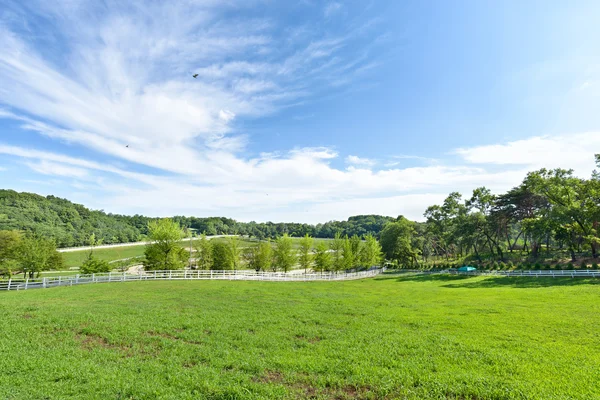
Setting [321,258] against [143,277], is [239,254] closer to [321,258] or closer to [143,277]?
[321,258]

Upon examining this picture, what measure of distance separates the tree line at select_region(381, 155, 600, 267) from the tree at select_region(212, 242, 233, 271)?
42579mm

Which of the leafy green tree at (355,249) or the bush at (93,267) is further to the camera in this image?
the leafy green tree at (355,249)

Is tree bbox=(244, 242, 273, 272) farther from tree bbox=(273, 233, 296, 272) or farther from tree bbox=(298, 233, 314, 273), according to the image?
tree bbox=(298, 233, 314, 273)

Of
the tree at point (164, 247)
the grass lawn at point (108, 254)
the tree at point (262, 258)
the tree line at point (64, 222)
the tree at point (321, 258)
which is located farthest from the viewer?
the tree line at point (64, 222)

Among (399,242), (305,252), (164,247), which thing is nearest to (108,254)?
(164,247)

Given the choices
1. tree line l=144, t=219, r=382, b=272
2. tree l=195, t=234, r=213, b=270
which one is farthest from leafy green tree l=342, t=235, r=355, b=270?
tree l=195, t=234, r=213, b=270

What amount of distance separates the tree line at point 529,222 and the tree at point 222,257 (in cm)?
4258

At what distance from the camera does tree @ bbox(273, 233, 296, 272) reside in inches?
2088

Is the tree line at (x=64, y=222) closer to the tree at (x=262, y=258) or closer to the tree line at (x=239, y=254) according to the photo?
the tree line at (x=239, y=254)

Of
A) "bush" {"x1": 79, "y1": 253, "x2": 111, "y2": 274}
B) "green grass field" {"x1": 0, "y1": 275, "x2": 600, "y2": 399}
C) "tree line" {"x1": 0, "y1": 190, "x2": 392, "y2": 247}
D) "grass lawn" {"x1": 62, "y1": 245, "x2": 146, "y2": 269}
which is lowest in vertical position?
"green grass field" {"x1": 0, "y1": 275, "x2": 600, "y2": 399}

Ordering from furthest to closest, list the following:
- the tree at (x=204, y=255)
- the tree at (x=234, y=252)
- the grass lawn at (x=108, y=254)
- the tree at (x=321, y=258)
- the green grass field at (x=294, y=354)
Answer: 1. the grass lawn at (x=108, y=254)
2. the tree at (x=321, y=258)
3. the tree at (x=204, y=255)
4. the tree at (x=234, y=252)
5. the green grass field at (x=294, y=354)

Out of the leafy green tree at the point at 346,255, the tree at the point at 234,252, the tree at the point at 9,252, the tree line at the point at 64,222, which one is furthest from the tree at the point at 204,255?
the tree line at the point at 64,222

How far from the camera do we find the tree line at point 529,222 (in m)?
40.4

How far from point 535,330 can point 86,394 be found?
48.5 ft
